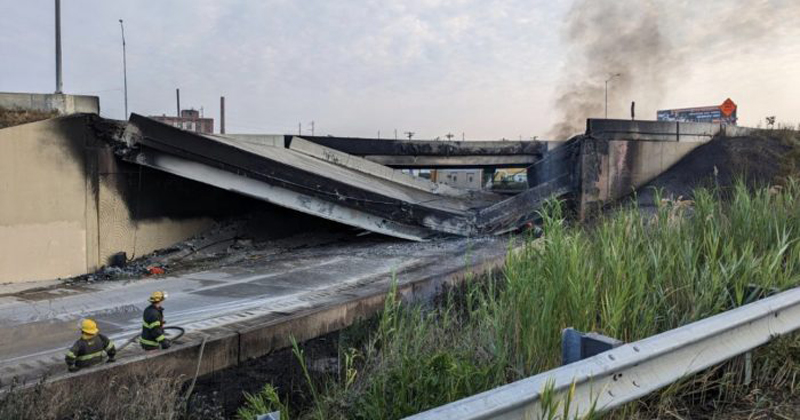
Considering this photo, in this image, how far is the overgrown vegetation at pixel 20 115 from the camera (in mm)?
10098

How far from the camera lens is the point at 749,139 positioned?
16.6 meters

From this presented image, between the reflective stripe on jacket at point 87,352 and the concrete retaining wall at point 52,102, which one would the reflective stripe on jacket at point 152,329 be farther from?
the concrete retaining wall at point 52,102

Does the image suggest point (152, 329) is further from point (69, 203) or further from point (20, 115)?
point (20, 115)

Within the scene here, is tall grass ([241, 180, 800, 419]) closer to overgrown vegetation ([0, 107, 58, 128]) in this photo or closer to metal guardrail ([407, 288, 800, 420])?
metal guardrail ([407, 288, 800, 420])

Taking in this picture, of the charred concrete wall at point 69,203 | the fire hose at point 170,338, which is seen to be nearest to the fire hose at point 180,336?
the fire hose at point 170,338

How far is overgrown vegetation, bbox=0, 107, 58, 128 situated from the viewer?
10098 millimetres

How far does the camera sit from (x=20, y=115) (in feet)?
35.6

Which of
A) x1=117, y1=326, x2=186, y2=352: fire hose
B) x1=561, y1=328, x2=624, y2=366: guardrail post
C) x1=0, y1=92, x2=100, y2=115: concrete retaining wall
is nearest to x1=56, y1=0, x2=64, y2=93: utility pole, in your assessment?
x1=0, y1=92, x2=100, y2=115: concrete retaining wall

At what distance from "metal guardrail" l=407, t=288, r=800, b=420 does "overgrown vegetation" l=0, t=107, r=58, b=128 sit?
11.0 m

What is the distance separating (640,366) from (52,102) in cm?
1248

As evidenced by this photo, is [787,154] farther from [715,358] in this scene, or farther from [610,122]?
[715,358]

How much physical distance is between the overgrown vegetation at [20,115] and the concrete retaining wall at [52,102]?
169 mm

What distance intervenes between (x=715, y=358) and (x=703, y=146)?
16.3 m

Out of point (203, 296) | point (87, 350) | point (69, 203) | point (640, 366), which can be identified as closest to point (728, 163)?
point (203, 296)
